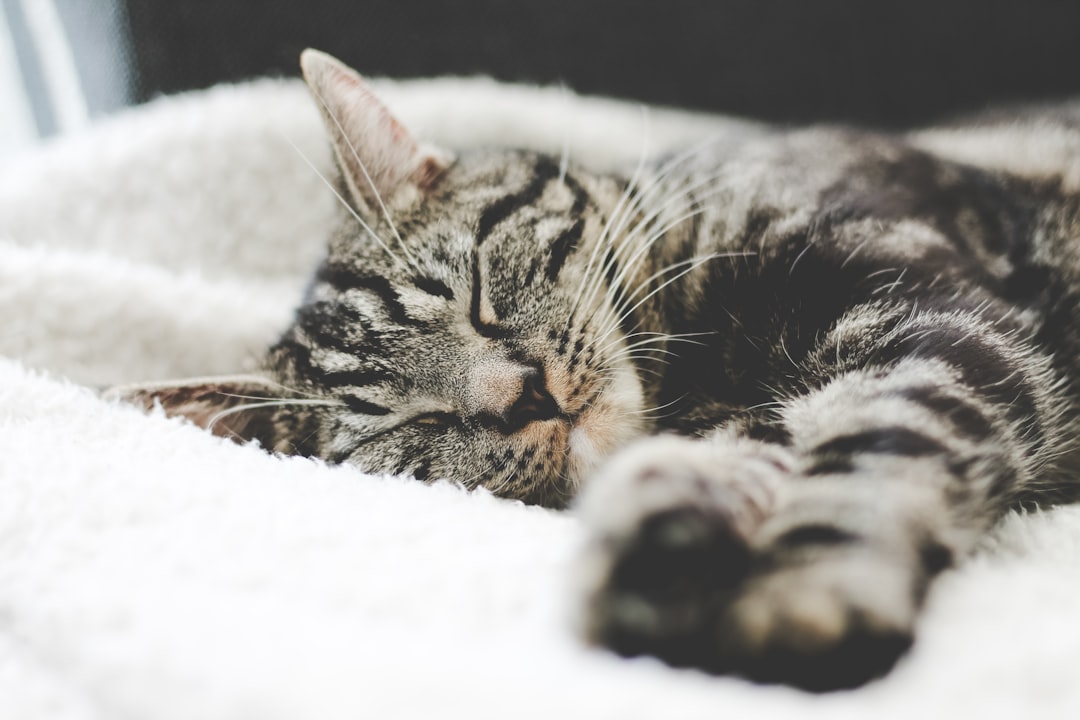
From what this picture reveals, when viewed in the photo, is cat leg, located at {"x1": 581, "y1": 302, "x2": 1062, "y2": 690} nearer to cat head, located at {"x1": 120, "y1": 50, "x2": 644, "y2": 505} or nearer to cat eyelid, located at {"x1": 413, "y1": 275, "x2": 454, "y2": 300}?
cat head, located at {"x1": 120, "y1": 50, "x2": 644, "y2": 505}

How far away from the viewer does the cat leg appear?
1.39 feet

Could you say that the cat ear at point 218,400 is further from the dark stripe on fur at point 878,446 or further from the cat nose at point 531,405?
the dark stripe on fur at point 878,446

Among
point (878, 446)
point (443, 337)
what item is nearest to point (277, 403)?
point (443, 337)

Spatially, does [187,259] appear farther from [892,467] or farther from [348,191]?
[892,467]

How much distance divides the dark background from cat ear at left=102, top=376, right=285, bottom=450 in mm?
835

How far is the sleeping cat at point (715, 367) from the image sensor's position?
0.44 metres

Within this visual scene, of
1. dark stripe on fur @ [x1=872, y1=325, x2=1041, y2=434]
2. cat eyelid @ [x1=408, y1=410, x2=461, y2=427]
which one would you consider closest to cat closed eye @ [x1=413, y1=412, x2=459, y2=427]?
cat eyelid @ [x1=408, y1=410, x2=461, y2=427]

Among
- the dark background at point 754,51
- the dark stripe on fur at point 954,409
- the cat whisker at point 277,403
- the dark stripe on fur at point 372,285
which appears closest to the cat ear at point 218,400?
the cat whisker at point 277,403

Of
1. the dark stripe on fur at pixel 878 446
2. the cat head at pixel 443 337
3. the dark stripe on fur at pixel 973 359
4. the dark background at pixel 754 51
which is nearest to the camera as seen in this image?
the dark stripe on fur at pixel 878 446

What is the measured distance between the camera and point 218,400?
34.0 inches

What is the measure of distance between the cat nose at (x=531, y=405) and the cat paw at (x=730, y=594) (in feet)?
0.88

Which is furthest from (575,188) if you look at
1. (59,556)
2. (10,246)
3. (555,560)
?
(10,246)

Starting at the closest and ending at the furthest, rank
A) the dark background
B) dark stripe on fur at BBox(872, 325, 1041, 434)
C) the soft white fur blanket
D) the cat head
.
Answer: the soft white fur blanket < dark stripe on fur at BBox(872, 325, 1041, 434) < the cat head < the dark background

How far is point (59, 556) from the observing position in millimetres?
547
